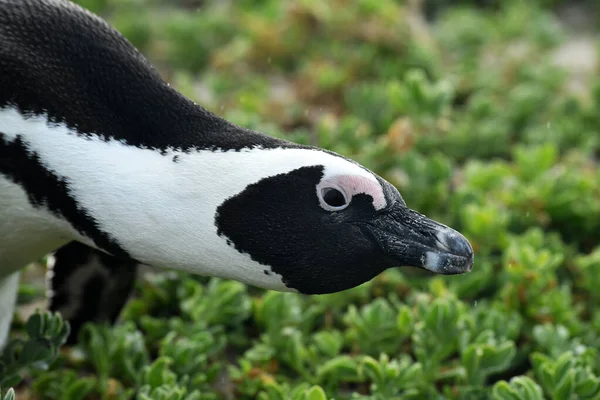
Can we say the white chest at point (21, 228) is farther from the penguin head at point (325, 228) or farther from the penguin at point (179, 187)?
the penguin head at point (325, 228)

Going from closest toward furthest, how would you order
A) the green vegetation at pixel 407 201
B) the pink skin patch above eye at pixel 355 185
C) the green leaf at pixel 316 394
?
the pink skin patch above eye at pixel 355 185 < the green leaf at pixel 316 394 < the green vegetation at pixel 407 201

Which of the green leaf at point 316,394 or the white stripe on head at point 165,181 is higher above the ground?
the white stripe on head at point 165,181

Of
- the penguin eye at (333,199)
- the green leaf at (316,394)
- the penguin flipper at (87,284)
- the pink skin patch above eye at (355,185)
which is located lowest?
the green leaf at (316,394)

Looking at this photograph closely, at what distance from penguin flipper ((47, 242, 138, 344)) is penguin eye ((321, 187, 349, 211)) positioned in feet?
2.23

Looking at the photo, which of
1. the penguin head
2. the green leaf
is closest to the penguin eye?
the penguin head

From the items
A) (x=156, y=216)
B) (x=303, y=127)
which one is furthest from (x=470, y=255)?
(x=303, y=127)

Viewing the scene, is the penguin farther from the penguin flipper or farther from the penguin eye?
the penguin flipper

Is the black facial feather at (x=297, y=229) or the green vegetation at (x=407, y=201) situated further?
the green vegetation at (x=407, y=201)

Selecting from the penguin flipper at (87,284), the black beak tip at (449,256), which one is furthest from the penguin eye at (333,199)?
the penguin flipper at (87,284)

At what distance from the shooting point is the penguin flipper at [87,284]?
A: 2070 mm

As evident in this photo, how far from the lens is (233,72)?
3.40 meters

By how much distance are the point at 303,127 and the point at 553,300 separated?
1.17m

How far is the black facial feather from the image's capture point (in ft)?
4.96

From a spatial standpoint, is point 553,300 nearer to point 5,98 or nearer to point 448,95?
point 448,95
